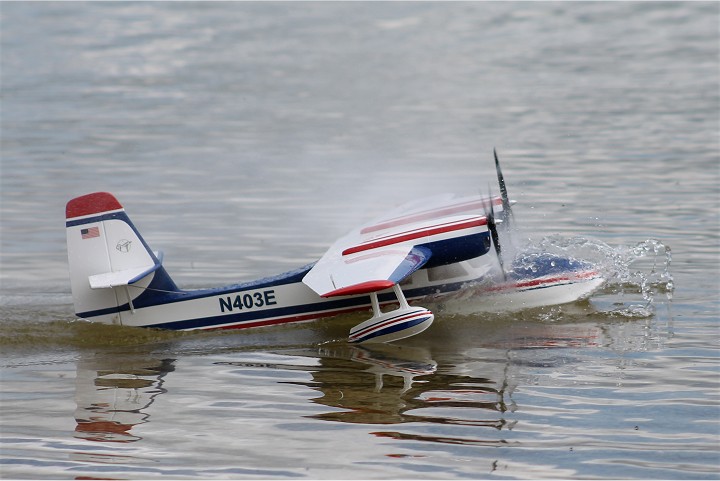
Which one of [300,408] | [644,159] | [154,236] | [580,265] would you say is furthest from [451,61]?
[300,408]

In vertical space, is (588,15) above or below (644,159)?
above

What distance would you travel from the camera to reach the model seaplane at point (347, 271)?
15.2m

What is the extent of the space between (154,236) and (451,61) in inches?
947

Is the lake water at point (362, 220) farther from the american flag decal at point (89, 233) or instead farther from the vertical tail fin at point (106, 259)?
the american flag decal at point (89, 233)

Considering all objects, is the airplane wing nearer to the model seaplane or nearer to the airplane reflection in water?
the model seaplane

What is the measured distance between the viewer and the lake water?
11320 millimetres

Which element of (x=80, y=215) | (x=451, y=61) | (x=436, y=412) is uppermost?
(x=451, y=61)

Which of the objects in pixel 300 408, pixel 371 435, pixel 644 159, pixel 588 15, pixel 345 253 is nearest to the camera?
pixel 371 435

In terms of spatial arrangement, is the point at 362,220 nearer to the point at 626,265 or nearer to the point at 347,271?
the point at 626,265

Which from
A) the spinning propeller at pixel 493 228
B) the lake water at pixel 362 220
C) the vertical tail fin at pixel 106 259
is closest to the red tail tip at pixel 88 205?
the vertical tail fin at pixel 106 259

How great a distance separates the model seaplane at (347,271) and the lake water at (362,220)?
1.22 ft

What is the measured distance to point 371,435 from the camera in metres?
11.5

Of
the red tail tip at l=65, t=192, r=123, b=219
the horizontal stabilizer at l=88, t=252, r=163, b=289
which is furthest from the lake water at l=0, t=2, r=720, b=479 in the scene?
the red tail tip at l=65, t=192, r=123, b=219

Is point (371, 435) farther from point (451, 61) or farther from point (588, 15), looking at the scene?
point (588, 15)
